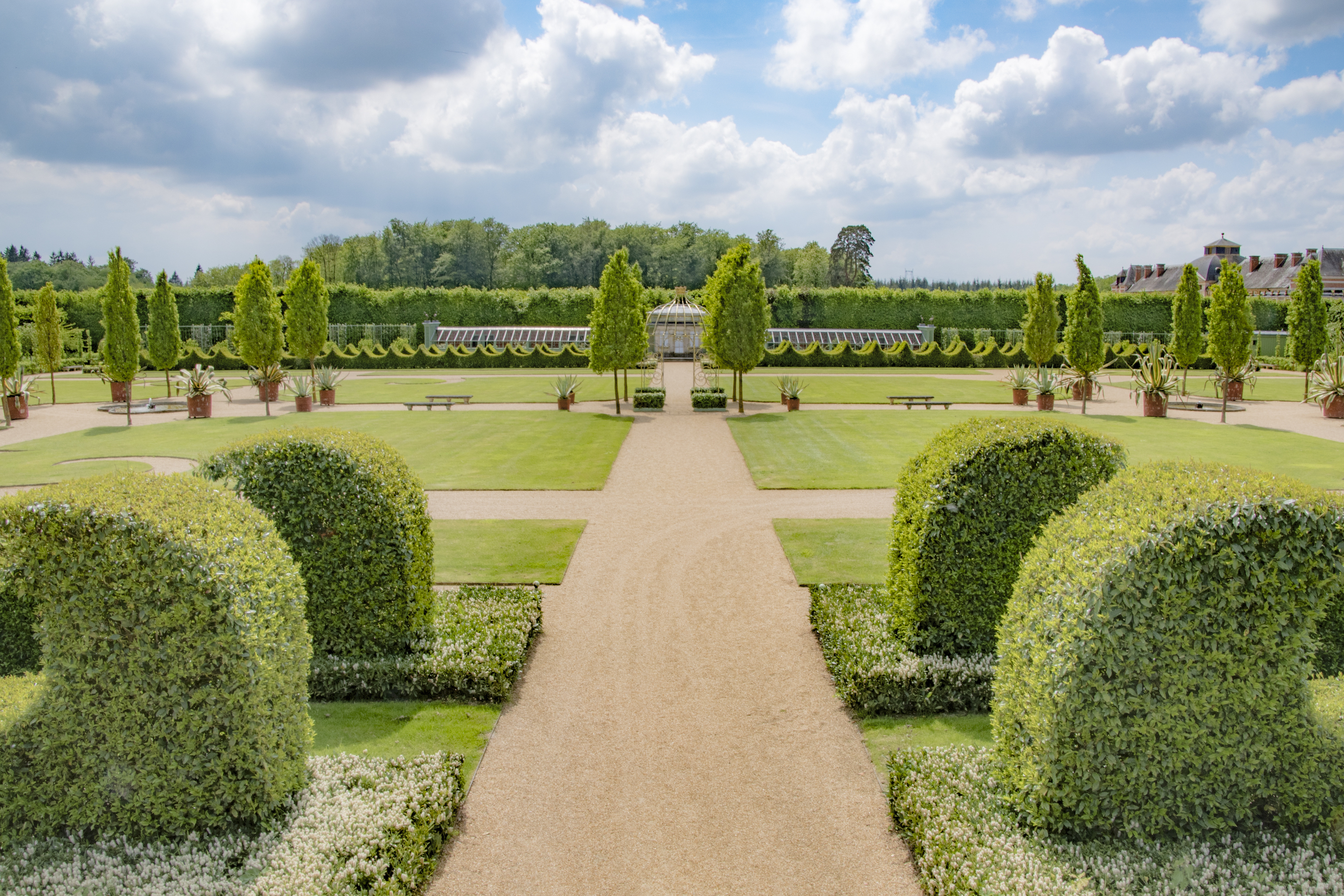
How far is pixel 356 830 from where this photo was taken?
180 inches

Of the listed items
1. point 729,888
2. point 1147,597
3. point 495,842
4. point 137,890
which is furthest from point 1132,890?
point 137,890

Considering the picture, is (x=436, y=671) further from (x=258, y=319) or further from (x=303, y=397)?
(x=258, y=319)

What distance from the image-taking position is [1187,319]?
2712cm

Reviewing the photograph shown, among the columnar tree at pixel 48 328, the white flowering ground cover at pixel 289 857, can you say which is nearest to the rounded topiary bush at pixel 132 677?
the white flowering ground cover at pixel 289 857

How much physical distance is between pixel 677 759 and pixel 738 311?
19.3 meters

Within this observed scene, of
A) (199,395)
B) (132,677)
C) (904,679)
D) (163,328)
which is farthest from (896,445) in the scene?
(163,328)

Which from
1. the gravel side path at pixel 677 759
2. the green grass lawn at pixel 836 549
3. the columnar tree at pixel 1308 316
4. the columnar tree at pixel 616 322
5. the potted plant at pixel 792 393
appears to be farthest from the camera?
the columnar tree at pixel 1308 316

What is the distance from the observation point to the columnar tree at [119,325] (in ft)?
76.5

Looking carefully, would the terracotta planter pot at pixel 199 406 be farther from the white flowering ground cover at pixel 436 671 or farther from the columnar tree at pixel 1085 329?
the columnar tree at pixel 1085 329

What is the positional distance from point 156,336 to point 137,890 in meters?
26.7

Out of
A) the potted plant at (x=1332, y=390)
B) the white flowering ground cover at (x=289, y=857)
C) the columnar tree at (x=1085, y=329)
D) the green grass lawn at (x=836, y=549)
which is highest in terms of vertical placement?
the columnar tree at (x=1085, y=329)

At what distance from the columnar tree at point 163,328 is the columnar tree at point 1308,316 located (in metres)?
37.4

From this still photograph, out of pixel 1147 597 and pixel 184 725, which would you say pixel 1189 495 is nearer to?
pixel 1147 597

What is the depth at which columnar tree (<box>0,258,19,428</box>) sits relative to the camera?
21.5 meters
